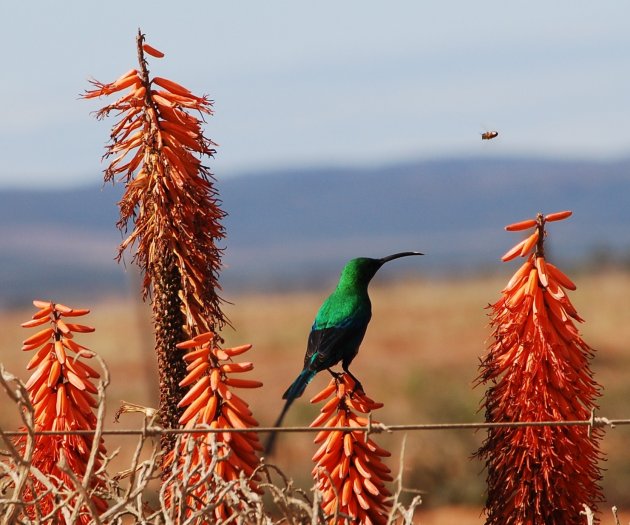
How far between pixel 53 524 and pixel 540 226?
190cm

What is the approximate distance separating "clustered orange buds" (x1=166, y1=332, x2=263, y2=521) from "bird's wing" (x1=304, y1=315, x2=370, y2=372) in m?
1.16

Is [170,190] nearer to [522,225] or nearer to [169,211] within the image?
[169,211]

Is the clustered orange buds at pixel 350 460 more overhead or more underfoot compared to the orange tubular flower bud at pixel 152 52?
more underfoot

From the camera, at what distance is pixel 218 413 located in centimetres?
441

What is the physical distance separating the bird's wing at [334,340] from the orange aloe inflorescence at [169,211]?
68 centimetres

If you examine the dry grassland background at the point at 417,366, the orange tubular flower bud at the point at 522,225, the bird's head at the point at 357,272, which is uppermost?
the orange tubular flower bud at the point at 522,225

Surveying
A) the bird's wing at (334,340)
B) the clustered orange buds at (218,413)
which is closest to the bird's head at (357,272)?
the bird's wing at (334,340)

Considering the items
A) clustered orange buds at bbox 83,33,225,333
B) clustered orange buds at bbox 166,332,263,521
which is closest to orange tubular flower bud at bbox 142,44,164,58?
clustered orange buds at bbox 83,33,225,333

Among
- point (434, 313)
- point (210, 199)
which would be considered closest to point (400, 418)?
point (210, 199)

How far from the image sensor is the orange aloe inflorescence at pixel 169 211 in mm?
4848

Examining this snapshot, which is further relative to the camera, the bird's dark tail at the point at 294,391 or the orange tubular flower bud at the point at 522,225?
the bird's dark tail at the point at 294,391

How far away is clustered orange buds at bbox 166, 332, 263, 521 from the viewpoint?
14.2ft

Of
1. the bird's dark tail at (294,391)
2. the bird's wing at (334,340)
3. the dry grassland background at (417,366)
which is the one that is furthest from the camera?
the dry grassland background at (417,366)

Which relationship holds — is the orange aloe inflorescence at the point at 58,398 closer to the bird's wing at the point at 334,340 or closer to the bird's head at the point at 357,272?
the bird's wing at the point at 334,340
